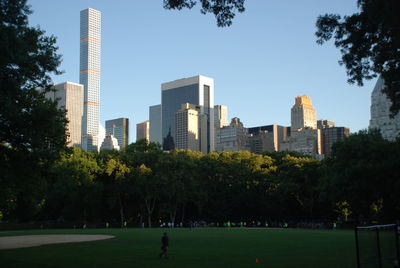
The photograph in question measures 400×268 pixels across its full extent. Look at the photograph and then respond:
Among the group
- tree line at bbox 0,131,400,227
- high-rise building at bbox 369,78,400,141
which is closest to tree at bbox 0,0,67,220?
tree line at bbox 0,131,400,227

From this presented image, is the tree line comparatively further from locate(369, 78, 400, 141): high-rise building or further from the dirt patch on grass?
locate(369, 78, 400, 141): high-rise building

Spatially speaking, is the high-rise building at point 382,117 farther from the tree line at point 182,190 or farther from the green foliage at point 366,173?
the green foliage at point 366,173

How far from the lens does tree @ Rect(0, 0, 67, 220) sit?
866 inches

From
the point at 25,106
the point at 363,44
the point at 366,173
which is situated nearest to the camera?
the point at 363,44

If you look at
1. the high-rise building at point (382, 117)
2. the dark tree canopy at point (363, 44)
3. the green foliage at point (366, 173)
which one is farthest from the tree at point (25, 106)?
the high-rise building at point (382, 117)

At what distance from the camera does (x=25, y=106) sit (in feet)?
87.2

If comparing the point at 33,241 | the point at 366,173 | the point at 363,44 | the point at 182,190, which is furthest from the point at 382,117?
the point at 363,44

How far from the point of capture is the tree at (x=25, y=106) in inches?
866

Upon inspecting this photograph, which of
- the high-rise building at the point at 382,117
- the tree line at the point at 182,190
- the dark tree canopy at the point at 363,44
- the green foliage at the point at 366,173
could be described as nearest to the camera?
the dark tree canopy at the point at 363,44

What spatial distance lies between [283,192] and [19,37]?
223 feet

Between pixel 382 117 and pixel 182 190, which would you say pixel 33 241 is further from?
pixel 382 117

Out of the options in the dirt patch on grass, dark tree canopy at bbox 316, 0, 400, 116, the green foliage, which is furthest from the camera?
the green foliage

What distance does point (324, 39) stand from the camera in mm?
20797

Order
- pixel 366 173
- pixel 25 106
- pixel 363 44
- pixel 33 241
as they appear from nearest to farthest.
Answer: pixel 363 44
pixel 25 106
pixel 33 241
pixel 366 173
